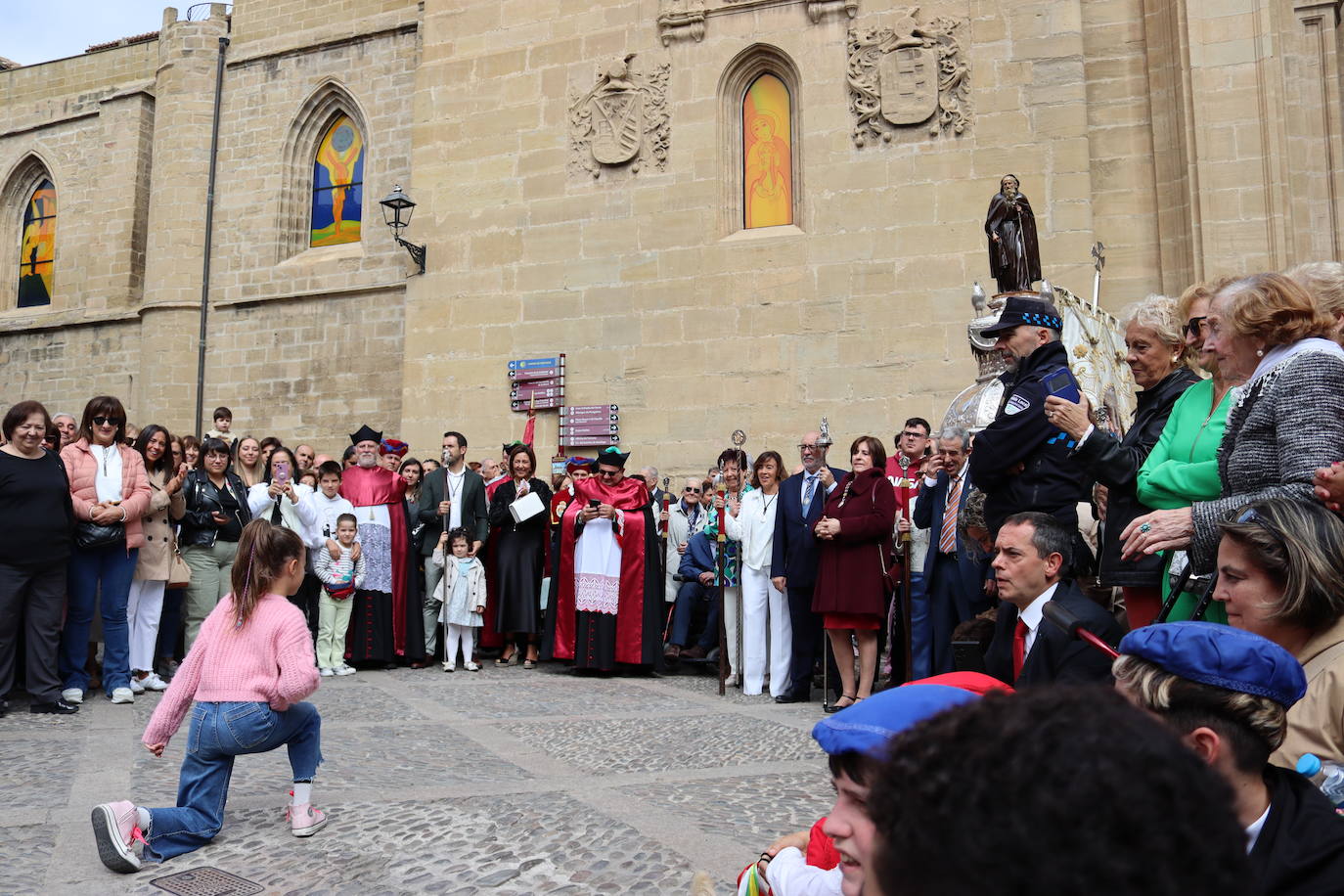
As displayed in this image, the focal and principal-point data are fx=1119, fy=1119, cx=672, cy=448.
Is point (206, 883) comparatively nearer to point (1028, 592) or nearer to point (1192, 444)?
point (1028, 592)

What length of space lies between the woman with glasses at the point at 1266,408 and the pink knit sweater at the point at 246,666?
314cm

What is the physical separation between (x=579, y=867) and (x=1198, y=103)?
11.4 m

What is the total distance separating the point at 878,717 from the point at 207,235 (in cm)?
1987

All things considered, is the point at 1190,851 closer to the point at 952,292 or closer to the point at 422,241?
the point at 952,292

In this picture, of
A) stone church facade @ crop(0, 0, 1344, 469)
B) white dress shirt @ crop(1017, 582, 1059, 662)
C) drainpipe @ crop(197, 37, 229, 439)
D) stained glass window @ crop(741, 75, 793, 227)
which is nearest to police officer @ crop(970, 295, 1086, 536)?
white dress shirt @ crop(1017, 582, 1059, 662)

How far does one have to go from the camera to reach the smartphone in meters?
4.61

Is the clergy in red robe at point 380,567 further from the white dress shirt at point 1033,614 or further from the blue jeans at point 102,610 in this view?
the white dress shirt at point 1033,614

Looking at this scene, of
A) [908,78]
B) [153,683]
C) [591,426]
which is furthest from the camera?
[591,426]

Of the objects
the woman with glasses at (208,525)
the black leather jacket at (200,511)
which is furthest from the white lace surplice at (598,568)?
the black leather jacket at (200,511)

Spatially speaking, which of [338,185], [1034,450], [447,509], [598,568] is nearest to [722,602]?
[598,568]

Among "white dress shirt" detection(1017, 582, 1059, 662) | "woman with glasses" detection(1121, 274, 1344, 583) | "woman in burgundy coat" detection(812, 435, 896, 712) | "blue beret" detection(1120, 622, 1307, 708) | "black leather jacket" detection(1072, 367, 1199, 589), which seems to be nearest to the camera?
"blue beret" detection(1120, 622, 1307, 708)

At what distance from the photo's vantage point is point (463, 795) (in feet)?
16.5

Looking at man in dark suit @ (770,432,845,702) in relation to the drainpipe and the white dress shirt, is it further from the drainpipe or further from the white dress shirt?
the drainpipe

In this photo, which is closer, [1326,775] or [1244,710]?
[1244,710]
